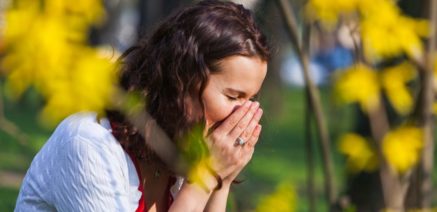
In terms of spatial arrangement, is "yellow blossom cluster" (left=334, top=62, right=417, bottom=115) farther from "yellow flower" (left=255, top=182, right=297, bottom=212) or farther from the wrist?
the wrist

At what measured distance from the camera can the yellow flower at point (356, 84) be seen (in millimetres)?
4445

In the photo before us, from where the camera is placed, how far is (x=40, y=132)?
13359 mm

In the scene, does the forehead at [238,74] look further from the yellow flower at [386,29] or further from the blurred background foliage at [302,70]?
the yellow flower at [386,29]

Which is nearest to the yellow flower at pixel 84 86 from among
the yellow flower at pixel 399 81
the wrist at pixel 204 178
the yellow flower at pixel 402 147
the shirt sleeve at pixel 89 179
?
the shirt sleeve at pixel 89 179

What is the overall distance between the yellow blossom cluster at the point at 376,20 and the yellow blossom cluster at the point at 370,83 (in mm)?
107

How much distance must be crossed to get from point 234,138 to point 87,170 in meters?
0.36

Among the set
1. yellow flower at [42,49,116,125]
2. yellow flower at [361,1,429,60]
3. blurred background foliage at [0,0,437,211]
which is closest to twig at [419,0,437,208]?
blurred background foliage at [0,0,437,211]

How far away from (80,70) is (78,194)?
602 mm

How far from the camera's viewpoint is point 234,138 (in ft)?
10.3

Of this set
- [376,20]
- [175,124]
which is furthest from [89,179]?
[376,20]

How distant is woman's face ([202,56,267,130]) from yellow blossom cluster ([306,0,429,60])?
37.0 inches

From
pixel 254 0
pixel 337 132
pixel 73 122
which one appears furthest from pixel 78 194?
pixel 337 132

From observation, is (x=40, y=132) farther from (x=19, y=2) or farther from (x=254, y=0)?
→ (x=19, y=2)


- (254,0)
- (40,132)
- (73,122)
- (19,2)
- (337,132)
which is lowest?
(40,132)
